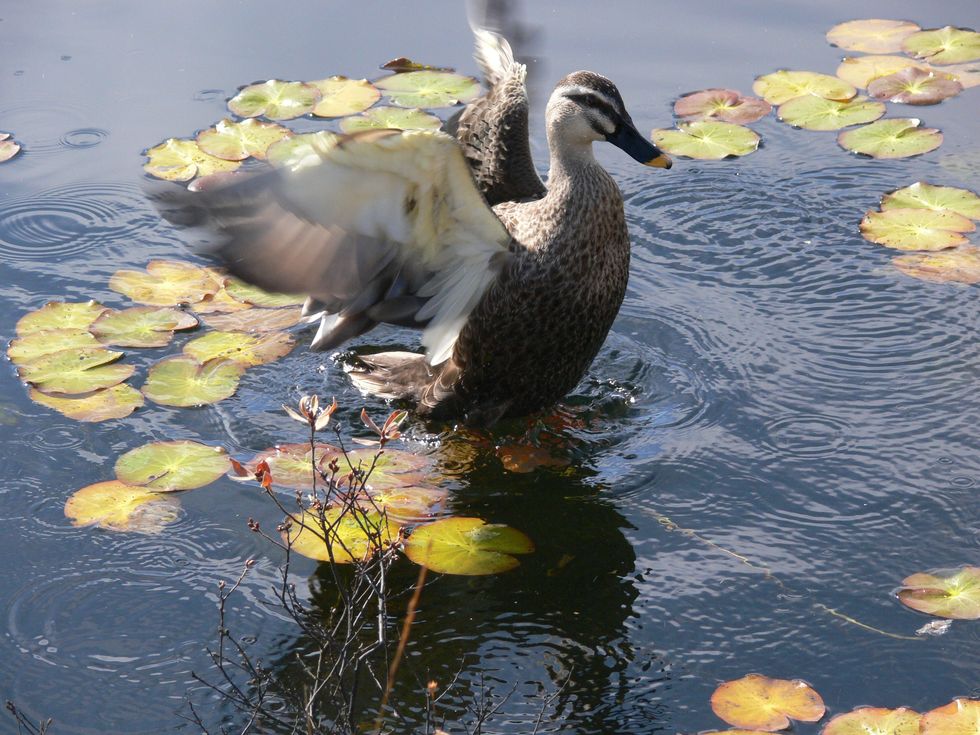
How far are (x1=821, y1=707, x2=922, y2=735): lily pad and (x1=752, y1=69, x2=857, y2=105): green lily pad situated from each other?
4.12 m

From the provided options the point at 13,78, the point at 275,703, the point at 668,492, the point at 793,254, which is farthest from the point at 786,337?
the point at 13,78

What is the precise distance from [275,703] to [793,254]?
3.32 meters

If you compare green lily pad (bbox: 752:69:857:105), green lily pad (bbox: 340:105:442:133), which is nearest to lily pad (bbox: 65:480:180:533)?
green lily pad (bbox: 340:105:442:133)

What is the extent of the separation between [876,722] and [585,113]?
2.42 metres

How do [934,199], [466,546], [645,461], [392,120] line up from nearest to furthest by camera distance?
[466,546], [645,461], [934,199], [392,120]

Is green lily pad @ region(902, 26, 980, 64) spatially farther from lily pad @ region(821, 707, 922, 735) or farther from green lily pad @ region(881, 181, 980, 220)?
lily pad @ region(821, 707, 922, 735)

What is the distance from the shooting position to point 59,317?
5.32m

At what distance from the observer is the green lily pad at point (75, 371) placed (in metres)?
4.90

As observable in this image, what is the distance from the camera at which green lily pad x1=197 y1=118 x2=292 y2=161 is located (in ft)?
20.9

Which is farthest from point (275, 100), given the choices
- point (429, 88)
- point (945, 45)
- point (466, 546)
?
point (945, 45)

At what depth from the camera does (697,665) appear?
3.67 metres

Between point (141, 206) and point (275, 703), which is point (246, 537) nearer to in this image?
point (275, 703)

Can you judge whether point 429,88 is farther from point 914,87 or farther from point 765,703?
point 765,703

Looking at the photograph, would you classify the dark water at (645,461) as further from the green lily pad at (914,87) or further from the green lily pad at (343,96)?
the green lily pad at (343,96)
